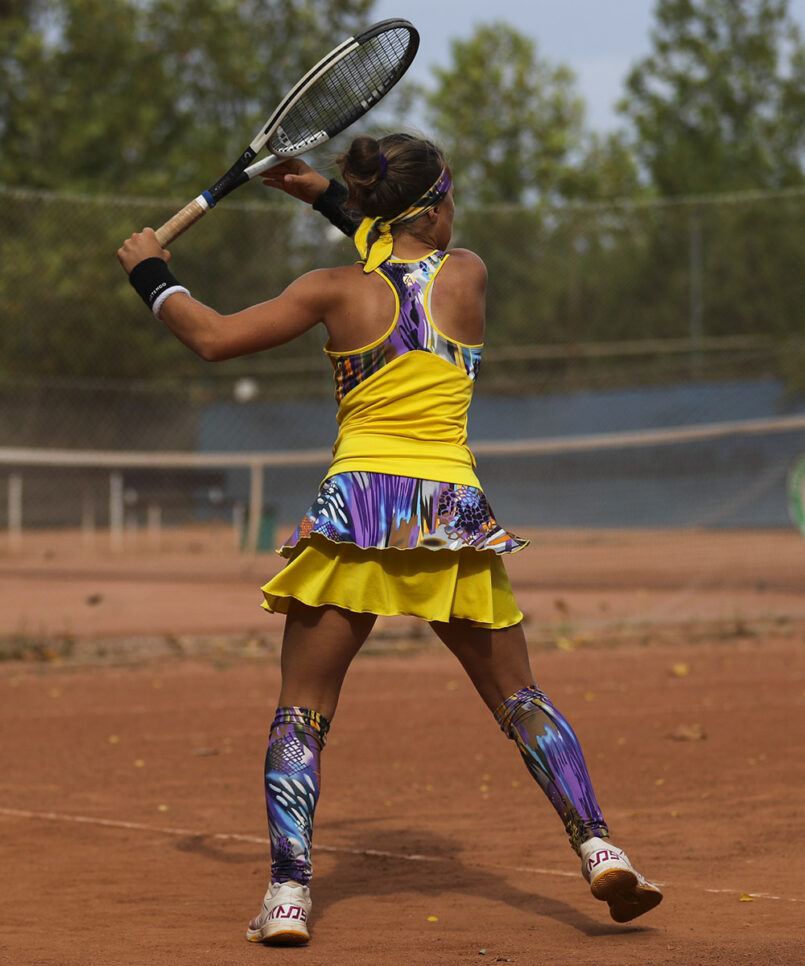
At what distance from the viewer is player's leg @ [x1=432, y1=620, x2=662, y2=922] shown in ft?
10.3

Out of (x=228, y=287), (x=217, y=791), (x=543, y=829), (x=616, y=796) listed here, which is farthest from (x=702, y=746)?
(x=228, y=287)

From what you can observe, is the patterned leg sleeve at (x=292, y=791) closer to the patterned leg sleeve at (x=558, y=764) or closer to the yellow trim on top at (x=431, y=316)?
the patterned leg sleeve at (x=558, y=764)

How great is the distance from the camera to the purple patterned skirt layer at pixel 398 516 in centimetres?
321

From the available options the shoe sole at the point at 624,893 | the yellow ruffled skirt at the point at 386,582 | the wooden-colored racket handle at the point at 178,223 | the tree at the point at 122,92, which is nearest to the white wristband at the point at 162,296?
the wooden-colored racket handle at the point at 178,223

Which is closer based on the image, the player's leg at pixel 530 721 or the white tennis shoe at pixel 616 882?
the white tennis shoe at pixel 616 882

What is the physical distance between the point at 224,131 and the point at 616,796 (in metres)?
27.9

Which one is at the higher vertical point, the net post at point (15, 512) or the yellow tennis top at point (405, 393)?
the yellow tennis top at point (405, 393)

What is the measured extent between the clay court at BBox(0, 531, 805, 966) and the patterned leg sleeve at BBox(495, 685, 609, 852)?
276 mm

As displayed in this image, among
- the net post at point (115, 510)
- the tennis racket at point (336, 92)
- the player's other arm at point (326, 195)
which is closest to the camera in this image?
the player's other arm at point (326, 195)

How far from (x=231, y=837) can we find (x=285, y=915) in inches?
57.2

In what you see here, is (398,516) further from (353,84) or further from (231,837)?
(231,837)

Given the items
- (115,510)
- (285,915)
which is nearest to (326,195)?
(285,915)

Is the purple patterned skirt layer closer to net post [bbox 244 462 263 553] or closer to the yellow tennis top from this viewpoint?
Result: the yellow tennis top

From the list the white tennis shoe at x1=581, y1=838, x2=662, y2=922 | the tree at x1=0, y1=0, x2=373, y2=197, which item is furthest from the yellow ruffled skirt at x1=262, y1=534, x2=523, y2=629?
the tree at x1=0, y1=0, x2=373, y2=197
